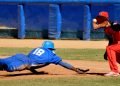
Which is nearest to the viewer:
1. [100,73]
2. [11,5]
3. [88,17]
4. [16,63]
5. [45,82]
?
[45,82]

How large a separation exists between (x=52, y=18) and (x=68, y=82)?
17282mm

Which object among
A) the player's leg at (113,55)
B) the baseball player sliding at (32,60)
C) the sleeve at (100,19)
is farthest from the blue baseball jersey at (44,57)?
the sleeve at (100,19)

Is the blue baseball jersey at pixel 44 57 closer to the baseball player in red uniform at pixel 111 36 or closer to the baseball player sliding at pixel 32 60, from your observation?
the baseball player sliding at pixel 32 60

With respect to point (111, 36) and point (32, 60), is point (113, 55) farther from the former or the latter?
point (32, 60)

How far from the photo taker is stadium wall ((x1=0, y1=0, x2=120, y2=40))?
26.5 meters

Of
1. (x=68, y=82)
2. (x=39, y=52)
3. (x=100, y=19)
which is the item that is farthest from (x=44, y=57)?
(x=100, y=19)

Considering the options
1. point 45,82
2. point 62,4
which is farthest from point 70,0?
point 45,82

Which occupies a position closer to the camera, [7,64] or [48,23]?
[7,64]

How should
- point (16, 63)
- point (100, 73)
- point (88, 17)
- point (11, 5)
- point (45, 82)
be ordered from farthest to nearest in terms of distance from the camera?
point (11, 5)
point (88, 17)
point (100, 73)
point (16, 63)
point (45, 82)

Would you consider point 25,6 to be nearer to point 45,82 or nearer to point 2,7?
point 2,7

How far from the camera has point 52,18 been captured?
27.3m

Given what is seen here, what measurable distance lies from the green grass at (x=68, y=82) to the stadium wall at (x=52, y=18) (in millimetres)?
15429

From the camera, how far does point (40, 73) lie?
1201 centimetres

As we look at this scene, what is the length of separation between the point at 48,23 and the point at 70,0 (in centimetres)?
194
